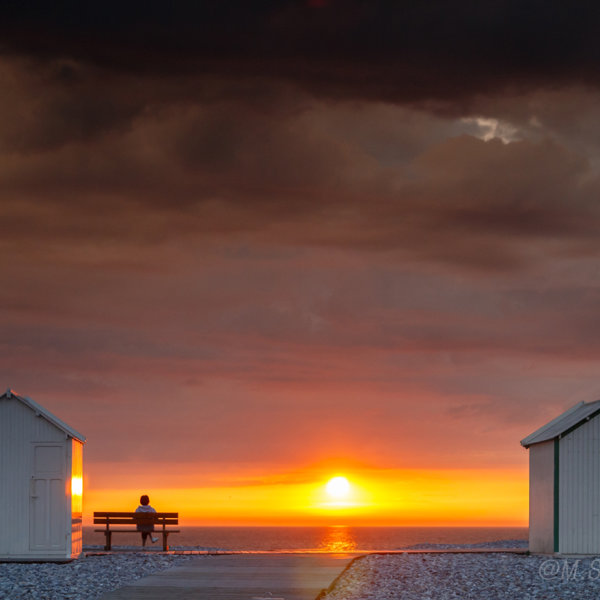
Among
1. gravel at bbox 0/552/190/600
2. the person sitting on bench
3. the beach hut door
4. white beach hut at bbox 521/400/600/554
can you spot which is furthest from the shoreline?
the person sitting on bench

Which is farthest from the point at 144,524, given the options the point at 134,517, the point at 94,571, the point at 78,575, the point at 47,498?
the point at 78,575

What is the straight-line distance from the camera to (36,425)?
83.0 feet

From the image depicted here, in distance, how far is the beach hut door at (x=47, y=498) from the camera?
2495cm

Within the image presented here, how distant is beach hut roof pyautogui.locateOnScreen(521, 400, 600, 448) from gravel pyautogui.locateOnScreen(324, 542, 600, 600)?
324cm

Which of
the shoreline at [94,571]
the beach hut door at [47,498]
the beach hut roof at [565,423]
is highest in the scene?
the beach hut roof at [565,423]

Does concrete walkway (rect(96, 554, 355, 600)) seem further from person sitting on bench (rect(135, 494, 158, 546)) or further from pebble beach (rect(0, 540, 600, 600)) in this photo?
person sitting on bench (rect(135, 494, 158, 546))

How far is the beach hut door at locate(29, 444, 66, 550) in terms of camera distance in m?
25.0

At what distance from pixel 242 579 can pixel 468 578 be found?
486 centimetres

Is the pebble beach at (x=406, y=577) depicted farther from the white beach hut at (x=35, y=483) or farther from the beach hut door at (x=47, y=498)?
the beach hut door at (x=47, y=498)

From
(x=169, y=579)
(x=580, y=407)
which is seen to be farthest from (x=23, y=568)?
(x=580, y=407)

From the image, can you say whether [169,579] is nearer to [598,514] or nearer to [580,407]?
[598,514]

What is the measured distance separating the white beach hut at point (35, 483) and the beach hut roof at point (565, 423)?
12.6 metres

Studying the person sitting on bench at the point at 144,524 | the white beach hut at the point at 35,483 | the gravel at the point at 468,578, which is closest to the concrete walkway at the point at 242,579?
the gravel at the point at 468,578

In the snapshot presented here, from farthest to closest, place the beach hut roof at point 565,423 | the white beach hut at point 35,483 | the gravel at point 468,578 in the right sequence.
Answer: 1. the beach hut roof at point 565,423
2. the white beach hut at point 35,483
3. the gravel at point 468,578
